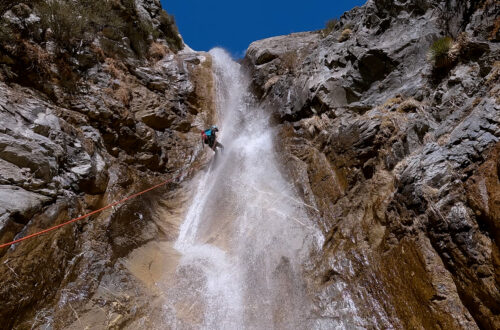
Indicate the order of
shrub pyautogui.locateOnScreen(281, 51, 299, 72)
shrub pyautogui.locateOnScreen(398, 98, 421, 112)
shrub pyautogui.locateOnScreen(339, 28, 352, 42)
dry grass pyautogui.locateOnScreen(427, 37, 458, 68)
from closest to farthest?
1. shrub pyautogui.locateOnScreen(398, 98, 421, 112)
2. dry grass pyautogui.locateOnScreen(427, 37, 458, 68)
3. shrub pyautogui.locateOnScreen(339, 28, 352, 42)
4. shrub pyautogui.locateOnScreen(281, 51, 299, 72)

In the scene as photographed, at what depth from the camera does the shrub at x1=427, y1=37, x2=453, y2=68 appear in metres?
7.27

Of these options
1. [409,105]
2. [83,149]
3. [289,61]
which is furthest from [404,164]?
[289,61]

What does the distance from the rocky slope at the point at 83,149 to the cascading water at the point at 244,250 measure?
3.21 ft

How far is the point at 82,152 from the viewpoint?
7746 millimetres

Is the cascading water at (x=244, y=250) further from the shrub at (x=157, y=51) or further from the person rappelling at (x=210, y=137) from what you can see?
the shrub at (x=157, y=51)

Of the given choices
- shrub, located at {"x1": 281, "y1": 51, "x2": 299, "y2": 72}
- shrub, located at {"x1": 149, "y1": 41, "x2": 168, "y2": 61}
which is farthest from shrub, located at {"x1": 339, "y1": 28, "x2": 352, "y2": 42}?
shrub, located at {"x1": 149, "y1": 41, "x2": 168, "y2": 61}

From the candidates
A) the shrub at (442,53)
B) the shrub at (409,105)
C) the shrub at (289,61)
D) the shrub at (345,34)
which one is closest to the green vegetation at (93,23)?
the shrub at (289,61)

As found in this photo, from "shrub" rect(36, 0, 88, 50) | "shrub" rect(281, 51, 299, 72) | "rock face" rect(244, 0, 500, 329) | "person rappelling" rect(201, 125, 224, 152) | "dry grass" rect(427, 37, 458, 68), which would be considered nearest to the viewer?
"rock face" rect(244, 0, 500, 329)

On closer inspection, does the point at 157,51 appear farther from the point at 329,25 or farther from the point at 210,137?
the point at 329,25

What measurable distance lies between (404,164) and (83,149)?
827 centimetres

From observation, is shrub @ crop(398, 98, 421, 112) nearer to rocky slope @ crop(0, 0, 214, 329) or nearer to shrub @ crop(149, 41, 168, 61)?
rocky slope @ crop(0, 0, 214, 329)

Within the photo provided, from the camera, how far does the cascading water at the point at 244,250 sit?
5.53 m

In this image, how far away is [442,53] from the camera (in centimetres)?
739

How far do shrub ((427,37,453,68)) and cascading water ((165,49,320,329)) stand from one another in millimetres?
5317
